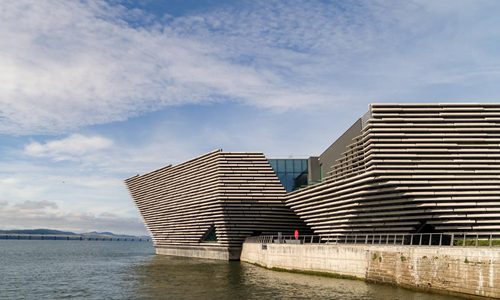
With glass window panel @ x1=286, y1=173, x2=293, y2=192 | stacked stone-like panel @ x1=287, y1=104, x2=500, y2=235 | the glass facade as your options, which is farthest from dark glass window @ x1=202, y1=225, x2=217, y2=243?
stacked stone-like panel @ x1=287, y1=104, x2=500, y2=235

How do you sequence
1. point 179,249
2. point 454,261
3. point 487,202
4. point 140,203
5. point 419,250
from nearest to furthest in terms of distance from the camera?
1. point 454,261
2. point 419,250
3. point 487,202
4. point 179,249
5. point 140,203

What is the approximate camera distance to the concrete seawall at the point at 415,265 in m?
23.3

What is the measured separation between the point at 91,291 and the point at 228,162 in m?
26.4

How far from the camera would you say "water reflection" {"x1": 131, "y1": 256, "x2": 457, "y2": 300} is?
27.2m

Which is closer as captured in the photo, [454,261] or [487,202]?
[454,261]

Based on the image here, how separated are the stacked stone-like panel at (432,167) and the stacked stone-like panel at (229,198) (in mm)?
20639

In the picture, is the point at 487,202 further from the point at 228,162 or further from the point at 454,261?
the point at 228,162

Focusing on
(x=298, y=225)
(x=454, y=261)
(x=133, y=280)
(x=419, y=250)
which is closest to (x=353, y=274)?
(x=419, y=250)

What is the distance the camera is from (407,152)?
110 feet

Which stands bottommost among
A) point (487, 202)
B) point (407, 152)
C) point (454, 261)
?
point (454, 261)

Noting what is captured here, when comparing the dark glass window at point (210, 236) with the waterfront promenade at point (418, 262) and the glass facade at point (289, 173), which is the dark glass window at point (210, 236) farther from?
the waterfront promenade at point (418, 262)

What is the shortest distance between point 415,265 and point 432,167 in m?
8.71

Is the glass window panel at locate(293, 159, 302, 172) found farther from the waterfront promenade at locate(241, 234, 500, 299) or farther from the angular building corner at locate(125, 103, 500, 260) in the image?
the waterfront promenade at locate(241, 234, 500, 299)

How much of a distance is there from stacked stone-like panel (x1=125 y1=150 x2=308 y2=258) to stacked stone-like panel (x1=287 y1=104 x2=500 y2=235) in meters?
20.6
